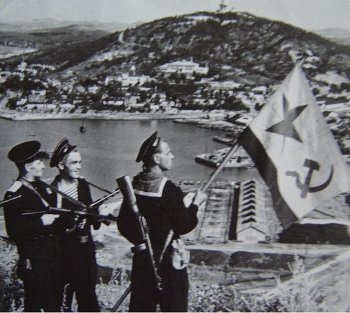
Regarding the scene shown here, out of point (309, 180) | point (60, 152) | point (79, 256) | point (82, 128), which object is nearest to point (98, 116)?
point (82, 128)

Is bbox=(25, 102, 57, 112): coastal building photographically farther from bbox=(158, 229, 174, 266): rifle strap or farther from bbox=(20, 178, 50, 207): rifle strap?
bbox=(158, 229, 174, 266): rifle strap

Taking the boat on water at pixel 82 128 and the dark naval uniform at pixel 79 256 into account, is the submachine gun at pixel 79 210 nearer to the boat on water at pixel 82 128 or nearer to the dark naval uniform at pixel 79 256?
the dark naval uniform at pixel 79 256

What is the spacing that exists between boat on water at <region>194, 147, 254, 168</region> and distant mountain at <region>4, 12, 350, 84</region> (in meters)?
0.58

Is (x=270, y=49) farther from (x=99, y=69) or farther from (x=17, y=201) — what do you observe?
(x=17, y=201)

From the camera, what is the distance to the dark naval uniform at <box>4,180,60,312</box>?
11.0 feet

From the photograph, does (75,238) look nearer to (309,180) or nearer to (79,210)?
(79,210)

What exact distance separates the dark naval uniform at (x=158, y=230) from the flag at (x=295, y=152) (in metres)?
0.57

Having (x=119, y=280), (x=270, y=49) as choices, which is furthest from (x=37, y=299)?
(x=270, y=49)

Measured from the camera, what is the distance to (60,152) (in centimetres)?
344

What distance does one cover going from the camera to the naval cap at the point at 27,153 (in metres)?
3.42

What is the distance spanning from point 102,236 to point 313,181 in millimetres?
1467

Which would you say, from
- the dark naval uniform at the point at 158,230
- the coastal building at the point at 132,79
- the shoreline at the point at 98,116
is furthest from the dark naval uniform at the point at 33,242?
the coastal building at the point at 132,79

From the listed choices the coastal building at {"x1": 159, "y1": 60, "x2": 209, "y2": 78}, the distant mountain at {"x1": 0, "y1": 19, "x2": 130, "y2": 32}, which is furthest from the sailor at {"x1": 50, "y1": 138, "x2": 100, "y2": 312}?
the distant mountain at {"x1": 0, "y1": 19, "x2": 130, "y2": 32}

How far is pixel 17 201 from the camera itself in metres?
3.37
